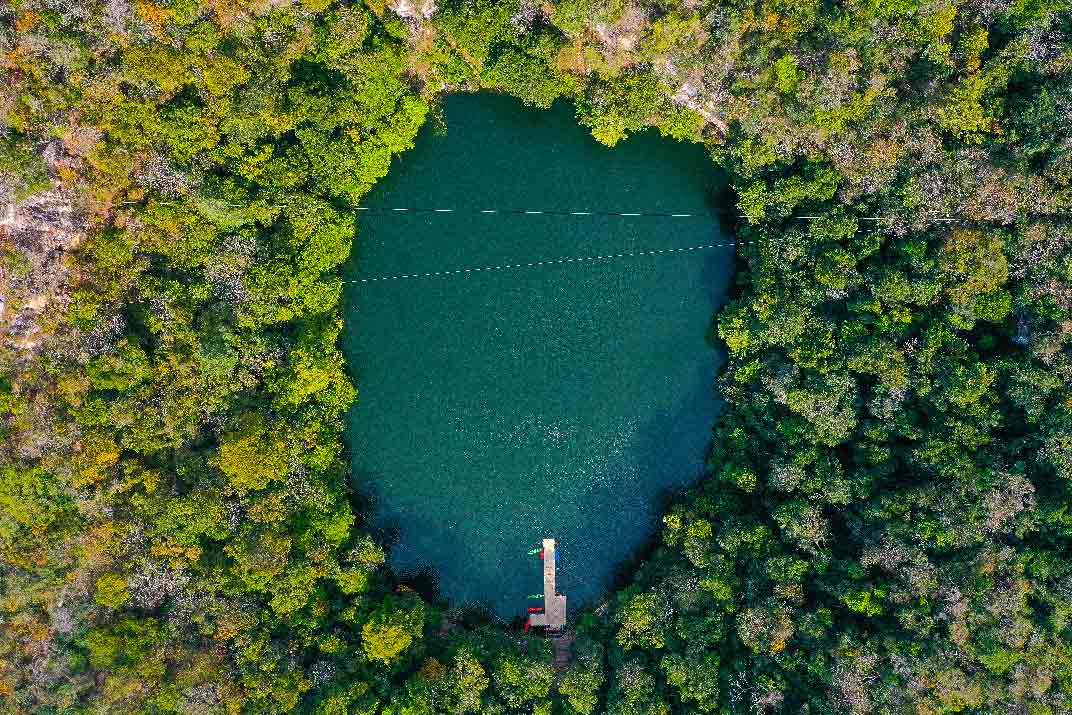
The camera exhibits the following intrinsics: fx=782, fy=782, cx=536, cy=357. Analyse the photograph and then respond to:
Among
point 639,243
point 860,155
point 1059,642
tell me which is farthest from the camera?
point 639,243

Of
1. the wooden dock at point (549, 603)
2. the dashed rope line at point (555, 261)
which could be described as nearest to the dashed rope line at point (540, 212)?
the dashed rope line at point (555, 261)

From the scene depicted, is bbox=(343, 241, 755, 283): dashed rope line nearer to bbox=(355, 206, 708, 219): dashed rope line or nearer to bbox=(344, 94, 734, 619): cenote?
bbox=(344, 94, 734, 619): cenote

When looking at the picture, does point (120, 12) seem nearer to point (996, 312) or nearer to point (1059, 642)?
point (996, 312)

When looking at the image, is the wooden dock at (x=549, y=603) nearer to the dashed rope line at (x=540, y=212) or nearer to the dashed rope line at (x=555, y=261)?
the dashed rope line at (x=555, y=261)

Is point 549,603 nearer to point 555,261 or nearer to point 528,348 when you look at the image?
point 528,348

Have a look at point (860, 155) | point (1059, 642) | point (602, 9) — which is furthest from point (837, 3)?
point (1059, 642)

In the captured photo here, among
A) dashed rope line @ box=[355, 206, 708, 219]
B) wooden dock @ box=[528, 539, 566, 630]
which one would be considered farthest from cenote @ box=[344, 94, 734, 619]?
wooden dock @ box=[528, 539, 566, 630]
